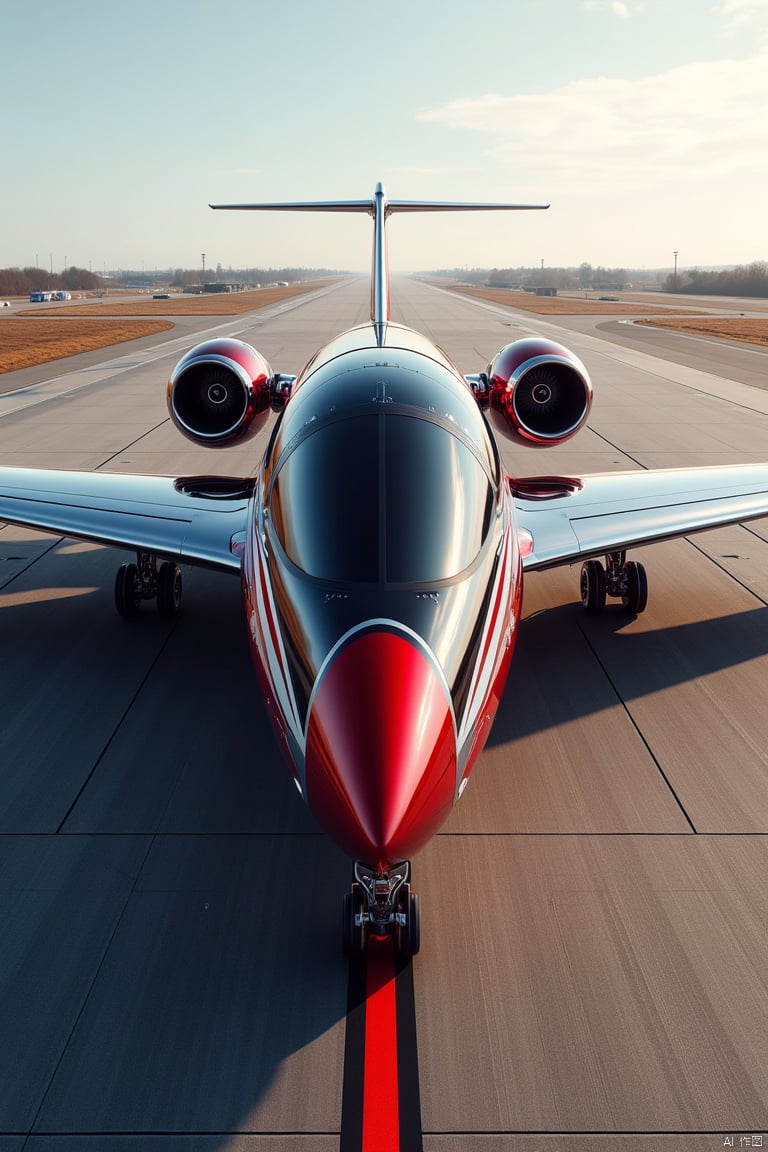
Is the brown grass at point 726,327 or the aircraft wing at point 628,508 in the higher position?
the aircraft wing at point 628,508

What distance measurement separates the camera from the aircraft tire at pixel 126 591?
974 cm

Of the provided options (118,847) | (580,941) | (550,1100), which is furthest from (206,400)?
(550,1100)

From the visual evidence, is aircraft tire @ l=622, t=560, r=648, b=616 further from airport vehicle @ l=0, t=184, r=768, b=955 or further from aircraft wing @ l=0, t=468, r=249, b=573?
aircraft wing @ l=0, t=468, r=249, b=573

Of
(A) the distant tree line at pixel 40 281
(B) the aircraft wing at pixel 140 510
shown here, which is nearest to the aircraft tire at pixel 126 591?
(B) the aircraft wing at pixel 140 510

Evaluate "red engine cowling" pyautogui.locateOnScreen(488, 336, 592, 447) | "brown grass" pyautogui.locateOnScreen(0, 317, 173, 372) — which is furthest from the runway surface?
"brown grass" pyautogui.locateOnScreen(0, 317, 173, 372)

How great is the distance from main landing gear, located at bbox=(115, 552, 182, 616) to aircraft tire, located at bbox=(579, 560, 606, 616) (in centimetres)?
456

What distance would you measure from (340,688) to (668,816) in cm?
293

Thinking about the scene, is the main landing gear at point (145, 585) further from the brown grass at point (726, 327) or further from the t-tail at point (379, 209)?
the brown grass at point (726, 327)

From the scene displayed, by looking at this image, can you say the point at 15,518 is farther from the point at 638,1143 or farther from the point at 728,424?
the point at 728,424

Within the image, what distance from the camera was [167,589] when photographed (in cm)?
981

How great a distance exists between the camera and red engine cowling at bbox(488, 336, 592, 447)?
1034 centimetres

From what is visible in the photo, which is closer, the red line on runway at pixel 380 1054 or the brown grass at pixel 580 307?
the red line on runway at pixel 380 1054

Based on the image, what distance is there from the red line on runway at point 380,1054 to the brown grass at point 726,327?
159ft

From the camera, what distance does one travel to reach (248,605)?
6383 mm
